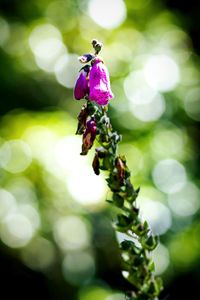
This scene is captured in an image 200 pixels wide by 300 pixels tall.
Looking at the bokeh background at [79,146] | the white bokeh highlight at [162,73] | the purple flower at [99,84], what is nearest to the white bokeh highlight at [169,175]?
the bokeh background at [79,146]

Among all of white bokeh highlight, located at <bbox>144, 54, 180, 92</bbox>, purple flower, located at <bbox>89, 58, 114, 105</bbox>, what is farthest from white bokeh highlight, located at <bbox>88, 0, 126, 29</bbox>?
purple flower, located at <bbox>89, 58, 114, 105</bbox>

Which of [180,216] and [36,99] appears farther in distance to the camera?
[36,99]

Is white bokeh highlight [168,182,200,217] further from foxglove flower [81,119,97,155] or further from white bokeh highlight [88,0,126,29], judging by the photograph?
foxglove flower [81,119,97,155]

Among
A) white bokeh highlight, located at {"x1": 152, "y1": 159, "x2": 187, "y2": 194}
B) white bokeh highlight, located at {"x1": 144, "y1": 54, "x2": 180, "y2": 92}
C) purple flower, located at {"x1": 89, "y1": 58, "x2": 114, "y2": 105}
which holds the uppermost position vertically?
white bokeh highlight, located at {"x1": 144, "y1": 54, "x2": 180, "y2": 92}

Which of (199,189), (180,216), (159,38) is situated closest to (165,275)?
(180,216)

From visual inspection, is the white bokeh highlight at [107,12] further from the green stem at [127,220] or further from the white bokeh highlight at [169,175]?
the green stem at [127,220]

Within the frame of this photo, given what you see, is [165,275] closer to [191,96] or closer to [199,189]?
[199,189]
